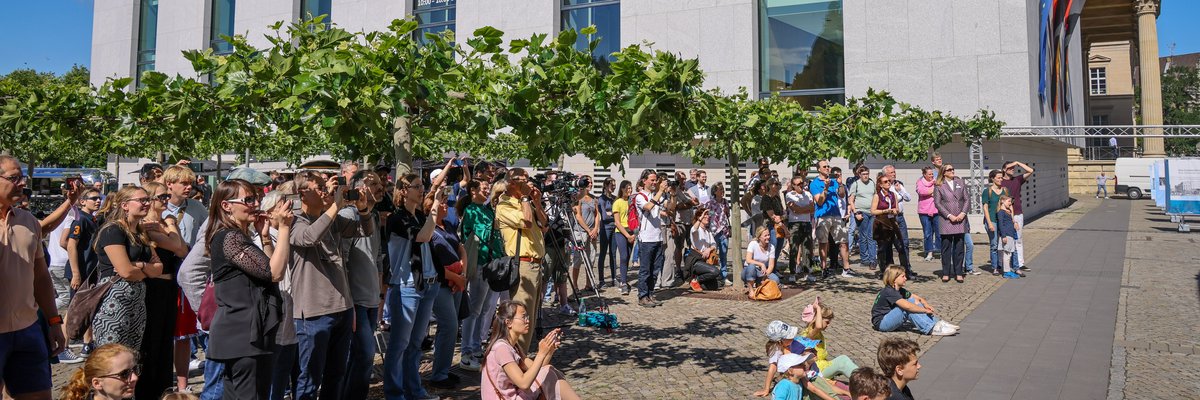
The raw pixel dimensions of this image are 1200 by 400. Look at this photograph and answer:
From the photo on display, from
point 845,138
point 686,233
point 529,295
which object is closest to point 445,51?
point 529,295

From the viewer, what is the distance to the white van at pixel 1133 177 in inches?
1735

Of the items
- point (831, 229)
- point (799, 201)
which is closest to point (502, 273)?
point (799, 201)

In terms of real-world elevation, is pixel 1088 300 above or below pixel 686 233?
below

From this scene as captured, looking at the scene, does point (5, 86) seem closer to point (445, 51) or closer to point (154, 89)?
point (154, 89)


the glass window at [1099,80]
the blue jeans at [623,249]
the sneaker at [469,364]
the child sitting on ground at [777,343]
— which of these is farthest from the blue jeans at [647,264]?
the glass window at [1099,80]

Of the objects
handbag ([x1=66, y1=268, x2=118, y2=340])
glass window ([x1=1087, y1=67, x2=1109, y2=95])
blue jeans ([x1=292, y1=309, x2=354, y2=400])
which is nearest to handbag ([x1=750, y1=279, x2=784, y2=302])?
blue jeans ([x1=292, y1=309, x2=354, y2=400])

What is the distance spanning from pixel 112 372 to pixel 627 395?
3612mm

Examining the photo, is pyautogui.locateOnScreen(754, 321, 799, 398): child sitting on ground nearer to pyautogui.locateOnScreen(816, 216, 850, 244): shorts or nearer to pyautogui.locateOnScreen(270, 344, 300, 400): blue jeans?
pyautogui.locateOnScreen(270, 344, 300, 400): blue jeans

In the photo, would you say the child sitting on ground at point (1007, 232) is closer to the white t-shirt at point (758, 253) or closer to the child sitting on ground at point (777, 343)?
the white t-shirt at point (758, 253)

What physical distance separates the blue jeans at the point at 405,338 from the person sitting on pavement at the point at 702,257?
628 cm

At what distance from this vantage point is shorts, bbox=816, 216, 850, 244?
12.6 meters

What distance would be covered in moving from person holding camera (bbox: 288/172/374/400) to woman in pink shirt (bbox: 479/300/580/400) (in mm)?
976

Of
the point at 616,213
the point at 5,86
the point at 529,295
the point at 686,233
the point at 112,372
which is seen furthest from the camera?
the point at 686,233

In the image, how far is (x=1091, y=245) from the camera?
1781cm
